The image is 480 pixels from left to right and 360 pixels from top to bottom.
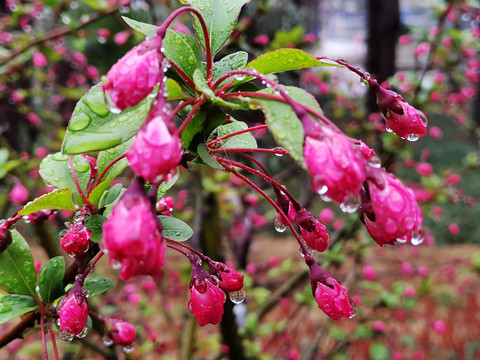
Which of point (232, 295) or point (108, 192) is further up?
point (108, 192)

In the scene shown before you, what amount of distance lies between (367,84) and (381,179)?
0.20 meters

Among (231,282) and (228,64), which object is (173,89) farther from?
(231,282)

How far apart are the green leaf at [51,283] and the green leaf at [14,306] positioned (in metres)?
0.02

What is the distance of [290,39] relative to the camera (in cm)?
220

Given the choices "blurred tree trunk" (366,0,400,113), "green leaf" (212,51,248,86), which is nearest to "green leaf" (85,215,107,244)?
"green leaf" (212,51,248,86)

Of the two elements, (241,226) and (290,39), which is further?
(241,226)

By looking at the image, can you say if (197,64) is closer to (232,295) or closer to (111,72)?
(111,72)

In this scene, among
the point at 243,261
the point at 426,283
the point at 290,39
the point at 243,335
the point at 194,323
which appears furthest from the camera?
the point at 243,261

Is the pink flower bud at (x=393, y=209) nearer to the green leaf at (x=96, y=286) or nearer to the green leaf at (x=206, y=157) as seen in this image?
the green leaf at (x=206, y=157)

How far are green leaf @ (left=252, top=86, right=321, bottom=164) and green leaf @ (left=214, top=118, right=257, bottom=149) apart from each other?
174mm

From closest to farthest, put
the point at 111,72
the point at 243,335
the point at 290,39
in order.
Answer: the point at 111,72, the point at 243,335, the point at 290,39

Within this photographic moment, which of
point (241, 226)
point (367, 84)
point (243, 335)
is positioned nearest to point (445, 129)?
point (241, 226)

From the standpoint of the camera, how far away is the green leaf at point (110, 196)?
60 cm

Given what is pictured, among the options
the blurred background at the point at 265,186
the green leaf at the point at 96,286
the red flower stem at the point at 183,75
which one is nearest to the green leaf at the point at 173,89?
the red flower stem at the point at 183,75
